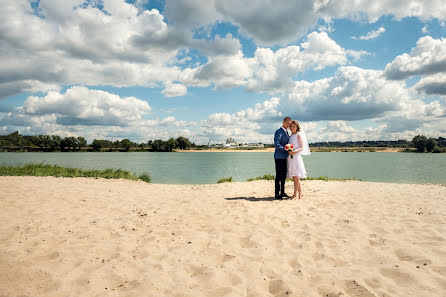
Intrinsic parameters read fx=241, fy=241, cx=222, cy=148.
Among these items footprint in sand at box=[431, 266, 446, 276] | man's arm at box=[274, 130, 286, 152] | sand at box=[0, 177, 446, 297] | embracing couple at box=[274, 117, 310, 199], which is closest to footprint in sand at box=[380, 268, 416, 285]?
sand at box=[0, 177, 446, 297]

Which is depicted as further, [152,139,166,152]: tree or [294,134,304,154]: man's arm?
[152,139,166,152]: tree

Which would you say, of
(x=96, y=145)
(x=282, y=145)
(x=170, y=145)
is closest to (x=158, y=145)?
(x=170, y=145)

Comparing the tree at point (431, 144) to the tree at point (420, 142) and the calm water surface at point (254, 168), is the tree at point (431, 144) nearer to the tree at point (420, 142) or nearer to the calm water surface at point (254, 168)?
the tree at point (420, 142)

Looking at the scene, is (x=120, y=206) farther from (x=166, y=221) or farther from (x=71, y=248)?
(x=71, y=248)

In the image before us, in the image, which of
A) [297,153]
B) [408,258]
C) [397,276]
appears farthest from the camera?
[297,153]

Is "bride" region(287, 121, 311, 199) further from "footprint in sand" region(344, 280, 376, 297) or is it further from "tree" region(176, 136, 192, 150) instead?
"tree" region(176, 136, 192, 150)

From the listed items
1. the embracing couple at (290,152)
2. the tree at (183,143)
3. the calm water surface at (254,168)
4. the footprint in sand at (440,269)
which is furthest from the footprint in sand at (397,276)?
the tree at (183,143)

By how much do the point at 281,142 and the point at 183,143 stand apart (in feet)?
454

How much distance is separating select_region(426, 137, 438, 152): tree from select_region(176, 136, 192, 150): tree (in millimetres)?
118658

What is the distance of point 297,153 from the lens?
918cm

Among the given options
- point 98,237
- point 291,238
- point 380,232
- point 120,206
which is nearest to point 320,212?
point 380,232

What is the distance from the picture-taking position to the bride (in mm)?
9070

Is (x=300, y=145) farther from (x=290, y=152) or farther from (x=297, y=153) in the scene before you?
(x=290, y=152)

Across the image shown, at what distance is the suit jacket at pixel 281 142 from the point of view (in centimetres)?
900
